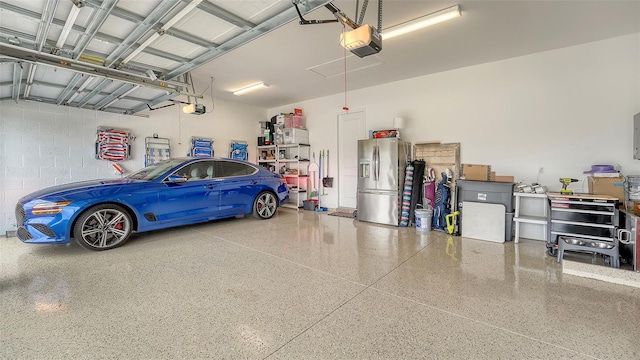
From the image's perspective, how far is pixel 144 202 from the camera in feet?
12.5

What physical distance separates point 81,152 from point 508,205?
294 inches

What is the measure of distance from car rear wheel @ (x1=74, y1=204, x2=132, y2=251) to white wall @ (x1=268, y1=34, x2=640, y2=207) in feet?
16.6

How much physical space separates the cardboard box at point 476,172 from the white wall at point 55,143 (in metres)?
6.03

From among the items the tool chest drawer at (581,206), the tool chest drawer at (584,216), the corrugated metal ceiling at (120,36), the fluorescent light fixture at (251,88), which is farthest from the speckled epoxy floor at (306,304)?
the fluorescent light fixture at (251,88)

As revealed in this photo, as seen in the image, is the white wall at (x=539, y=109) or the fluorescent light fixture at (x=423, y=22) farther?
the white wall at (x=539, y=109)

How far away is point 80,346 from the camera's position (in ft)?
5.26

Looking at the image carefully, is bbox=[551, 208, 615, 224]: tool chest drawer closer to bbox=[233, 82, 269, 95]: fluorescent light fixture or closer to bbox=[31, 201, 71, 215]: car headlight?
bbox=[233, 82, 269, 95]: fluorescent light fixture

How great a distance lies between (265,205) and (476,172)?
12.9 feet

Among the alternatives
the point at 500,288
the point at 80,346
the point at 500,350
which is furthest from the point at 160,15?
the point at 500,288

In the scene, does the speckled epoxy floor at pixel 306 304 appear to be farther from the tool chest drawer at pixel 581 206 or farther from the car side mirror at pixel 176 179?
the car side mirror at pixel 176 179

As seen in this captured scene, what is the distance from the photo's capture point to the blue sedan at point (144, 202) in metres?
3.16

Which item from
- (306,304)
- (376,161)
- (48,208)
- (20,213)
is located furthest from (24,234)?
(376,161)

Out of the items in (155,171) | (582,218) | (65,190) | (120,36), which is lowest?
(582,218)

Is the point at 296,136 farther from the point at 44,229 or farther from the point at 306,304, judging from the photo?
the point at 306,304
